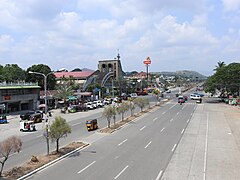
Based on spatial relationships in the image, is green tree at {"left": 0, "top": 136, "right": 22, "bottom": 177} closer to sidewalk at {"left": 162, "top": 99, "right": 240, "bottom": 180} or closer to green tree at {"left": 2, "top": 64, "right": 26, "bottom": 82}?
sidewalk at {"left": 162, "top": 99, "right": 240, "bottom": 180}

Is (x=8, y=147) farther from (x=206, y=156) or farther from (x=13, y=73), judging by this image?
(x=13, y=73)

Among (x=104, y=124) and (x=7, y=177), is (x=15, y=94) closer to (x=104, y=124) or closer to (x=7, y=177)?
(x=104, y=124)

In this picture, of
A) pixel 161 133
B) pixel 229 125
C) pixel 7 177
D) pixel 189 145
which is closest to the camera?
pixel 7 177

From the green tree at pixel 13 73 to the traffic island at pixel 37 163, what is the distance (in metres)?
58.8

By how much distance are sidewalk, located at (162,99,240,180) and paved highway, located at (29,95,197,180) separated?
0.83 metres

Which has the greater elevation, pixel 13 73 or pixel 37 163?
pixel 13 73

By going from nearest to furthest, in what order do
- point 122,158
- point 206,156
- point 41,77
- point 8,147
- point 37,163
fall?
point 8,147, point 37,163, point 122,158, point 206,156, point 41,77

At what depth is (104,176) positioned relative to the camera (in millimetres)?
16656

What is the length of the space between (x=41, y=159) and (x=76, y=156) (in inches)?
103

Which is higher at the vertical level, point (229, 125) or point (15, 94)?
point (15, 94)

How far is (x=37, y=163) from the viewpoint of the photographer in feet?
62.6

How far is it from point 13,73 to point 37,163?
63.8m

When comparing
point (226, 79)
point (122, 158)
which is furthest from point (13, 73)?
point (122, 158)

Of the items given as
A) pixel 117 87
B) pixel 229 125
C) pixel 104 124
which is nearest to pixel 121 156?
pixel 104 124
